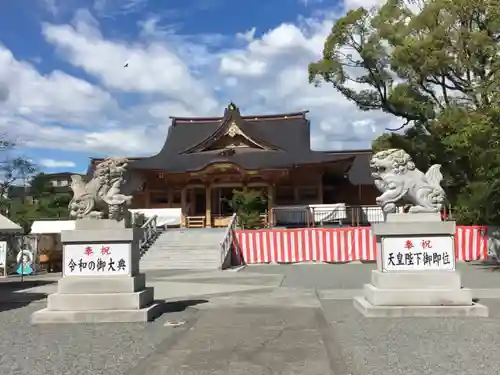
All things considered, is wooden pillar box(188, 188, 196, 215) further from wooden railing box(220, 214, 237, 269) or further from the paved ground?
the paved ground

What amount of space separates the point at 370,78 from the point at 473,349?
1830 centimetres

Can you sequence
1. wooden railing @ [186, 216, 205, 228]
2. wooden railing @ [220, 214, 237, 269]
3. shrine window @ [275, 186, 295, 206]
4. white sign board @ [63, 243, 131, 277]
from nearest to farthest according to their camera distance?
white sign board @ [63, 243, 131, 277]
wooden railing @ [220, 214, 237, 269]
wooden railing @ [186, 216, 205, 228]
shrine window @ [275, 186, 295, 206]

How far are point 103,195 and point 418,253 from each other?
18.7 ft

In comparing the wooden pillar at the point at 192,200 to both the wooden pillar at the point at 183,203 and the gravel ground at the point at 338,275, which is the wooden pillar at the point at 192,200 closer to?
the wooden pillar at the point at 183,203

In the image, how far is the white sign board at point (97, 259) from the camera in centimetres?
966

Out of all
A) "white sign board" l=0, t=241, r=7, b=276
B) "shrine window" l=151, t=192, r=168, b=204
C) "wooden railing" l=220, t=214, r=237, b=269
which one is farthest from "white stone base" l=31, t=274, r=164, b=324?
"shrine window" l=151, t=192, r=168, b=204

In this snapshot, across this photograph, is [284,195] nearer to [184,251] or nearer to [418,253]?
[184,251]

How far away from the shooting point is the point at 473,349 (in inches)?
265

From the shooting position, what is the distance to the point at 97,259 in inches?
381

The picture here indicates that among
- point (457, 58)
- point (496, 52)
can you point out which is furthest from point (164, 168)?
point (496, 52)

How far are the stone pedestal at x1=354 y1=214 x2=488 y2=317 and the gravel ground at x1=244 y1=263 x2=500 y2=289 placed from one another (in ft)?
15.6

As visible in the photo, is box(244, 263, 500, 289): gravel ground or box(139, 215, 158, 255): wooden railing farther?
box(139, 215, 158, 255): wooden railing

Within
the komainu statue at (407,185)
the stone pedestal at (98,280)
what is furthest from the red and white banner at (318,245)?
the stone pedestal at (98,280)

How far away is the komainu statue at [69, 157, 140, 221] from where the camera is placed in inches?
390
